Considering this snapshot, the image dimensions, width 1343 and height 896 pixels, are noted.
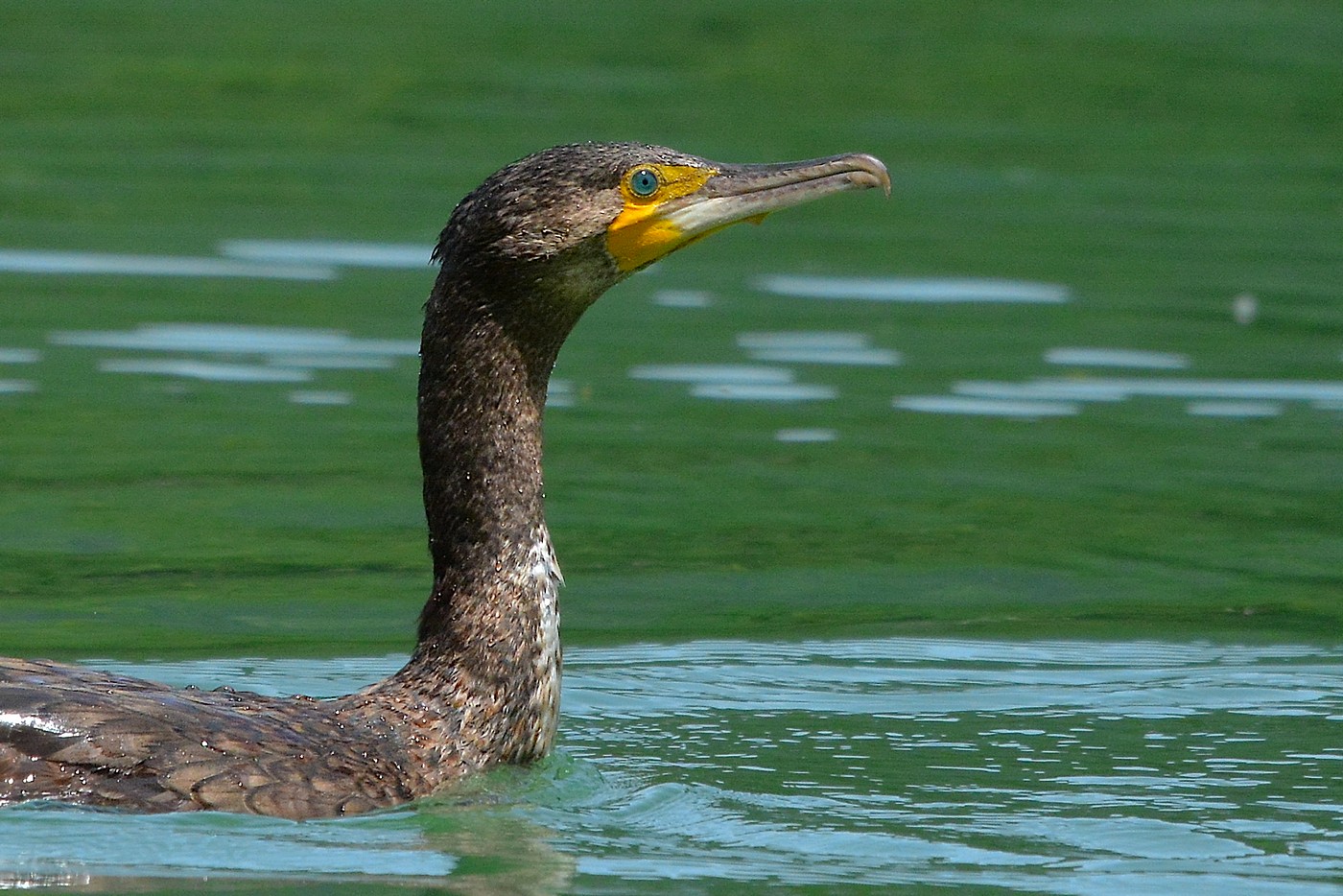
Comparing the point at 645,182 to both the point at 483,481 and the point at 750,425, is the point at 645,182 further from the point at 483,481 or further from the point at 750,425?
the point at 750,425

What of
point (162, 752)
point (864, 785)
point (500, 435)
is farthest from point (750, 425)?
point (162, 752)

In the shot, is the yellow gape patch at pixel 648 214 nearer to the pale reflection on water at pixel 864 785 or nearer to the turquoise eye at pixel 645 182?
the turquoise eye at pixel 645 182

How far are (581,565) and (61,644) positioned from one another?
7.25 feet

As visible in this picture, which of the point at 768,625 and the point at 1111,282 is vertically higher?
the point at 1111,282

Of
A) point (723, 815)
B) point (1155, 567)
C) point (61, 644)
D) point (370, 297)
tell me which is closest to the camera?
point (723, 815)

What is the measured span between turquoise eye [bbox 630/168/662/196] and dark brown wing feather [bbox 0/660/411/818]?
188 cm

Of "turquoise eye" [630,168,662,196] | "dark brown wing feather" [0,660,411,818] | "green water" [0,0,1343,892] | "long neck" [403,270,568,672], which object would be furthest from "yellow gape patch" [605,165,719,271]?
"dark brown wing feather" [0,660,411,818]

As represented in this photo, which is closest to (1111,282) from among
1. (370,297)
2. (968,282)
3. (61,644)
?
(968,282)

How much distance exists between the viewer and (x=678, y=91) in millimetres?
19719

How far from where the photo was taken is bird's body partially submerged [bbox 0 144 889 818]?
7766 mm

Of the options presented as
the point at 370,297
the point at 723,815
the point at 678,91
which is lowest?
the point at 723,815

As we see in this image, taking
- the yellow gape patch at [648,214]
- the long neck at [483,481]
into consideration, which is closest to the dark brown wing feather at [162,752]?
the long neck at [483,481]

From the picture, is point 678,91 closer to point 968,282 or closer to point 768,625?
point 968,282

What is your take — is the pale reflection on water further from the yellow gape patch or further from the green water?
the yellow gape patch
